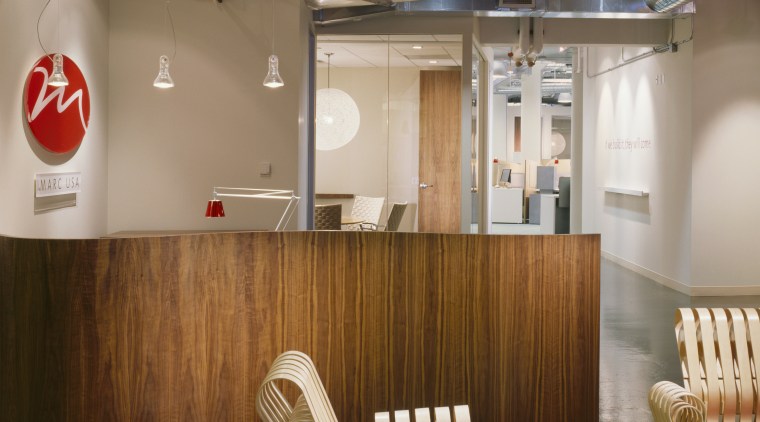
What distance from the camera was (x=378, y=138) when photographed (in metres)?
8.89

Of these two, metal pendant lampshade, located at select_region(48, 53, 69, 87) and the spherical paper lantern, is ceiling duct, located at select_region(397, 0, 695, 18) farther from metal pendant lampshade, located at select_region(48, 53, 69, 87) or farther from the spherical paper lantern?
metal pendant lampshade, located at select_region(48, 53, 69, 87)

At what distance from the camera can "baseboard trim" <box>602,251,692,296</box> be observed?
9156mm

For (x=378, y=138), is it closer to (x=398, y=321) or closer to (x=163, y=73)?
(x=163, y=73)

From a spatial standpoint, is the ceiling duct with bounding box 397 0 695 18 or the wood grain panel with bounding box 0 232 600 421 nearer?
the wood grain panel with bounding box 0 232 600 421

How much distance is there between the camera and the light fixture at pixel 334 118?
8.75m

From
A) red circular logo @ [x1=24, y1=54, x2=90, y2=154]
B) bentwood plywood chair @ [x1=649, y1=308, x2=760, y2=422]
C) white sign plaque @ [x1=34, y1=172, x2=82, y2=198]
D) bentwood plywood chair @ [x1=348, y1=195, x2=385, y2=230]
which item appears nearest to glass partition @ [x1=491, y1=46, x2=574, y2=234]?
bentwood plywood chair @ [x1=348, y1=195, x2=385, y2=230]

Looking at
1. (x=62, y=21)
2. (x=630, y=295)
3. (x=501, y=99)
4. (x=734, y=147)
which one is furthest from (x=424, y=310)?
(x=501, y=99)

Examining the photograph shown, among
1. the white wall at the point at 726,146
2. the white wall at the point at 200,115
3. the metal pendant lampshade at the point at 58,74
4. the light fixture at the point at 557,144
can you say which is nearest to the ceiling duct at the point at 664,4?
the white wall at the point at 726,146

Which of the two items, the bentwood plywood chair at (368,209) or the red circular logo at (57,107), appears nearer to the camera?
the red circular logo at (57,107)

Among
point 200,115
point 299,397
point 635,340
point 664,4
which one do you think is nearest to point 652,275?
point 635,340

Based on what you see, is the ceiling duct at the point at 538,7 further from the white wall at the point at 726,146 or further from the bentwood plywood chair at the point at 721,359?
the bentwood plywood chair at the point at 721,359

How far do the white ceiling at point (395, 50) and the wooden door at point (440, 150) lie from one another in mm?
158

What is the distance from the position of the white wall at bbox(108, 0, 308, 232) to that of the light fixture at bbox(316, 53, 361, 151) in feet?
4.28

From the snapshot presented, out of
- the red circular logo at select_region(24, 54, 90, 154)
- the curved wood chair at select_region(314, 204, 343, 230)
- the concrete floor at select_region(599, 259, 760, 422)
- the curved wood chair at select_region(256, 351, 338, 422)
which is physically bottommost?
the concrete floor at select_region(599, 259, 760, 422)
